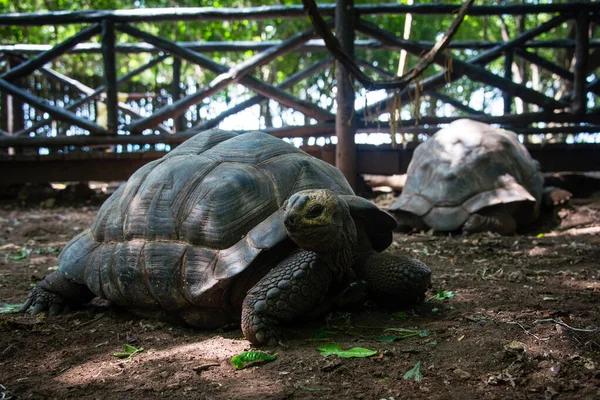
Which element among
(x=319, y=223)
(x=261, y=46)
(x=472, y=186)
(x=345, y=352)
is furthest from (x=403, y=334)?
(x=261, y=46)

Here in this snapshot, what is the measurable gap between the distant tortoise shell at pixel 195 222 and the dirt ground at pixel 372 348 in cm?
22

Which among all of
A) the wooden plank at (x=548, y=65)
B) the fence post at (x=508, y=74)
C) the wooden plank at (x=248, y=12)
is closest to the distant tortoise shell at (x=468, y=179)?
the wooden plank at (x=248, y=12)

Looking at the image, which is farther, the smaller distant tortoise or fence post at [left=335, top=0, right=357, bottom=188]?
fence post at [left=335, top=0, right=357, bottom=188]

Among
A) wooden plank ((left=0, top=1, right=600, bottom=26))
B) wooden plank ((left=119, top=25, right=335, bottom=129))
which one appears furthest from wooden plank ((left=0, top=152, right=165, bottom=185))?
wooden plank ((left=0, top=1, right=600, bottom=26))

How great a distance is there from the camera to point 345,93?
553 cm

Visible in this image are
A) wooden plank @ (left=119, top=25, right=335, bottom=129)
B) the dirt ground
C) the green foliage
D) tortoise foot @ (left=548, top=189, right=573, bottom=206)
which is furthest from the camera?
the green foliage

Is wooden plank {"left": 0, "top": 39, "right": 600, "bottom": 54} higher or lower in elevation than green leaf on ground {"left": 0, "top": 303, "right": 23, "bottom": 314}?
higher

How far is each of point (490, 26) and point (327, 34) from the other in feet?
49.6

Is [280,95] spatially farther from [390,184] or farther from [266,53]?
[390,184]

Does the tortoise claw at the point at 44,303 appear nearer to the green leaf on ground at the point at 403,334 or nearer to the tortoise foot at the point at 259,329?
the tortoise foot at the point at 259,329

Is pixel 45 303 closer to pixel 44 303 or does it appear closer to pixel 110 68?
pixel 44 303

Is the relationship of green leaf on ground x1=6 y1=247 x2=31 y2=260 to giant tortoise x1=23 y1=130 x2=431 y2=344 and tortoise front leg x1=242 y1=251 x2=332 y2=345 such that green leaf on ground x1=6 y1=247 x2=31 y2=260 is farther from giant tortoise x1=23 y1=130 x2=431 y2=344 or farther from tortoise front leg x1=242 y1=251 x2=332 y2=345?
tortoise front leg x1=242 y1=251 x2=332 y2=345

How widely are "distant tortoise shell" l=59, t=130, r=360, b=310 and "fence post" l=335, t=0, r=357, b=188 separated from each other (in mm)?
2984

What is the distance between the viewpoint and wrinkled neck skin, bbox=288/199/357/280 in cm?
200
